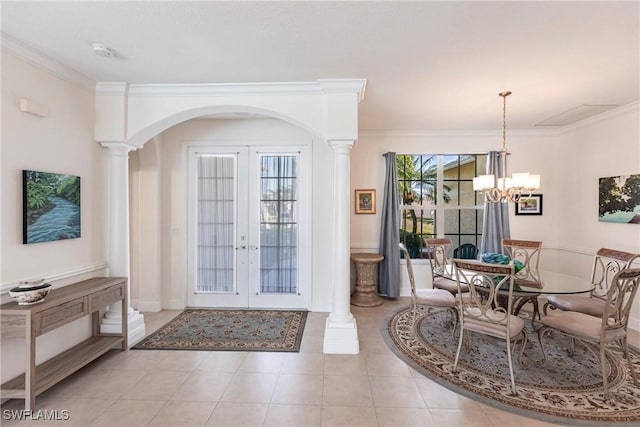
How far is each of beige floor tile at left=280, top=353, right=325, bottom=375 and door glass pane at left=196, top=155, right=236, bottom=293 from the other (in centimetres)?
180

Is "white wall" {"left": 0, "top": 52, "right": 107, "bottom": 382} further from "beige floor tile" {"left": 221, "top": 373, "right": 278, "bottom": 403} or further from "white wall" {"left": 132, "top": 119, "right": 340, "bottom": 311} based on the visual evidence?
"beige floor tile" {"left": 221, "top": 373, "right": 278, "bottom": 403}

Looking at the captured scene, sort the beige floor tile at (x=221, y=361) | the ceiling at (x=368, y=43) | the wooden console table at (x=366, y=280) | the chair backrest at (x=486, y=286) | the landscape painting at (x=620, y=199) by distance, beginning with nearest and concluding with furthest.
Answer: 1. the ceiling at (x=368, y=43)
2. the chair backrest at (x=486, y=286)
3. the beige floor tile at (x=221, y=361)
4. the landscape painting at (x=620, y=199)
5. the wooden console table at (x=366, y=280)

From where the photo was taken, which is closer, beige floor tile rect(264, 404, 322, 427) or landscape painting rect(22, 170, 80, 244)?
beige floor tile rect(264, 404, 322, 427)

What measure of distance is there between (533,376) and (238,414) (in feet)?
8.29

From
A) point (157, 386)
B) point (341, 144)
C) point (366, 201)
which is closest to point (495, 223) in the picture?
point (366, 201)

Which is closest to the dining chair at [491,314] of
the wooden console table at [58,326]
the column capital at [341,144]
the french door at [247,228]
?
the column capital at [341,144]

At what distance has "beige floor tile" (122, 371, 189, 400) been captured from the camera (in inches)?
93.3

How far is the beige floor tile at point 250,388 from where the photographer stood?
234cm

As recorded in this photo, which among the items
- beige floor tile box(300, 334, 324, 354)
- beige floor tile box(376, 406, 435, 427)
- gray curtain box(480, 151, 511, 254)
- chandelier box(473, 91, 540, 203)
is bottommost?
beige floor tile box(376, 406, 435, 427)

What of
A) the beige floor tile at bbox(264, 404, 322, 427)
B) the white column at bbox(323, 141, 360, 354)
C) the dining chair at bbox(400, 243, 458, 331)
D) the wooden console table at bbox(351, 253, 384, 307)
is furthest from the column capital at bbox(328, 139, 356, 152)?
the beige floor tile at bbox(264, 404, 322, 427)

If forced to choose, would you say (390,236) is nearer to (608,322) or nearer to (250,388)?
(608,322)

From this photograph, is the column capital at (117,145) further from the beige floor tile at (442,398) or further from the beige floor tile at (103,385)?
the beige floor tile at (442,398)

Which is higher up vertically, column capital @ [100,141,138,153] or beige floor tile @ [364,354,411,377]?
column capital @ [100,141,138,153]

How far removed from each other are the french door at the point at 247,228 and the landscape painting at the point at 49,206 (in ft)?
5.23
